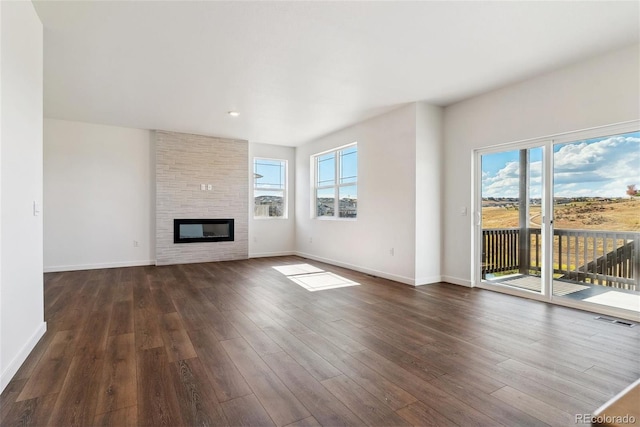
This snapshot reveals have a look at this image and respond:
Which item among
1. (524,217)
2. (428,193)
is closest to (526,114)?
(524,217)

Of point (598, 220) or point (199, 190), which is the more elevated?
point (199, 190)

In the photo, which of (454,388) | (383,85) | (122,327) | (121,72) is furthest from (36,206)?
(383,85)

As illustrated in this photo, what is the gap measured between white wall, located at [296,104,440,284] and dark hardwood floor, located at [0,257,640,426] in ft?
3.51

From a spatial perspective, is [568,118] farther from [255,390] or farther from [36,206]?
[36,206]

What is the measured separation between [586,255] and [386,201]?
2487 mm

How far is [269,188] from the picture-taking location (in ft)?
24.6

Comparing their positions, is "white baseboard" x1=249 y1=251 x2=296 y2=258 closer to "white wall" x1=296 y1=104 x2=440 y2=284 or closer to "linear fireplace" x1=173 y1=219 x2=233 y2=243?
"linear fireplace" x1=173 y1=219 x2=233 y2=243

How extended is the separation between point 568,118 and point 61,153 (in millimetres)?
7406

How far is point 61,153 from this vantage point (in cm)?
550

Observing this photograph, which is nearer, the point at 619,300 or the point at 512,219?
the point at 619,300

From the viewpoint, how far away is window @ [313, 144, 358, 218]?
5980mm

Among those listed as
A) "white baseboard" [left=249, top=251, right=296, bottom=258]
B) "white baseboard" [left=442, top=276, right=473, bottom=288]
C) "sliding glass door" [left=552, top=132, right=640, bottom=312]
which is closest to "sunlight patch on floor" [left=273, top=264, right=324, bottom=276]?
"white baseboard" [left=249, top=251, right=296, bottom=258]

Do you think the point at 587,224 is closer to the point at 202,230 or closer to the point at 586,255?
the point at 586,255

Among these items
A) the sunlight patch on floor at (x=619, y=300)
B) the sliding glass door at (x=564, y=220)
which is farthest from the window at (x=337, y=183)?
the sunlight patch on floor at (x=619, y=300)
